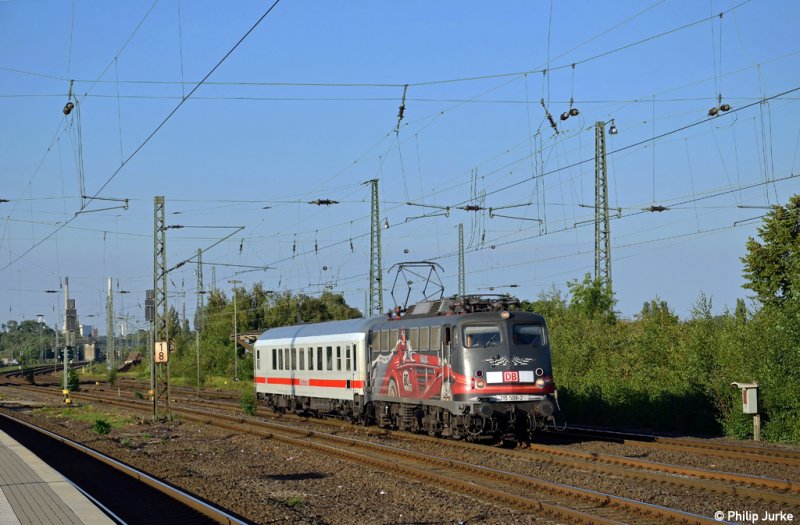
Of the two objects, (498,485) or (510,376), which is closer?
(498,485)

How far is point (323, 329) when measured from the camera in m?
34.2

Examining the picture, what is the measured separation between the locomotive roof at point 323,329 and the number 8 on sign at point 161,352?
4969 millimetres

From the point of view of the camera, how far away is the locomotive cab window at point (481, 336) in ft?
76.7

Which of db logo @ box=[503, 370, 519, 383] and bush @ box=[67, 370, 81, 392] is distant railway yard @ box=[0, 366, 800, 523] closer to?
db logo @ box=[503, 370, 519, 383]

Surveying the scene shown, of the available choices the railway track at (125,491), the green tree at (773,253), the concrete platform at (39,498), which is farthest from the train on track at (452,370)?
the green tree at (773,253)

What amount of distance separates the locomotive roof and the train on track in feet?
0.32

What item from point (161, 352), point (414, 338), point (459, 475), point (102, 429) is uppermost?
point (414, 338)

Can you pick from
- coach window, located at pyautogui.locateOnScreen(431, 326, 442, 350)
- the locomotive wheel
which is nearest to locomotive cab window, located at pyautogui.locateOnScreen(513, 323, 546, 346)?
coach window, located at pyautogui.locateOnScreen(431, 326, 442, 350)

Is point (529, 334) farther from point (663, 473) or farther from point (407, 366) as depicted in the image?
point (663, 473)

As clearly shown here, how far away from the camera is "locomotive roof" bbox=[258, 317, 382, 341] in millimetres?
30286

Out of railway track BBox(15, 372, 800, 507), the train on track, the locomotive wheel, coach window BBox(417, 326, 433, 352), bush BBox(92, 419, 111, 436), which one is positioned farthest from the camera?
bush BBox(92, 419, 111, 436)

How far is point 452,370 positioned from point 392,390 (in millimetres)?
4221

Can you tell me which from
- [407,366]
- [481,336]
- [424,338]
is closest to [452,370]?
[481,336]

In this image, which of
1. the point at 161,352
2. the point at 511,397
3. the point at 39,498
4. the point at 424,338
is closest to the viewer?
the point at 39,498
